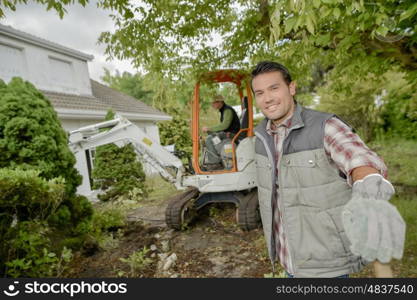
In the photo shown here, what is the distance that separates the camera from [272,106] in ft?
5.86

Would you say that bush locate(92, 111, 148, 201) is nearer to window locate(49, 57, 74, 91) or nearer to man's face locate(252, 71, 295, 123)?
window locate(49, 57, 74, 91)

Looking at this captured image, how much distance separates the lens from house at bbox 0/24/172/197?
28.8 ft

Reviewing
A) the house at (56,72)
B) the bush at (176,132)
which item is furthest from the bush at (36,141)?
the bush at (176,132)

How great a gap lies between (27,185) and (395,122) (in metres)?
14.3

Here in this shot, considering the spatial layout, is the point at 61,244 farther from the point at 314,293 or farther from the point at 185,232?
the point at 314,293

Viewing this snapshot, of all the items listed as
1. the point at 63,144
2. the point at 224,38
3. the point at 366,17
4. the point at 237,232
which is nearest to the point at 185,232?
the point at 237,232

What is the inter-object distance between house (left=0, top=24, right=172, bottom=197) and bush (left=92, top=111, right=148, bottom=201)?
863 mm

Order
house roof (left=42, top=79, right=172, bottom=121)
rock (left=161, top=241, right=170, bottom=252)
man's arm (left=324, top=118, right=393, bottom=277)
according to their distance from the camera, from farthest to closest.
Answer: house roof (left=42, top=79, right=172, bottom=121), rock (left=161, top=241, right=170, bottom=252), man's arm (left=324, top=118, right=393, bottom=277)

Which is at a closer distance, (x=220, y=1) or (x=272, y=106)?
(x=272, y=106)

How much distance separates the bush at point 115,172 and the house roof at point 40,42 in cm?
319

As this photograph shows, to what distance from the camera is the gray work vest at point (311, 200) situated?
1593mm

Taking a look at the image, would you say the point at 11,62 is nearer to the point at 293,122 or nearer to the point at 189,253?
the point at 189,253

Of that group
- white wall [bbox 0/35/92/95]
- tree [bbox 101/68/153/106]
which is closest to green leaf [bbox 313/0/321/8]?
white wall [bbox 0/35/92/95]

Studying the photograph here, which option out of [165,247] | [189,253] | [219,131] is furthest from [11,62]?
[189,253]
